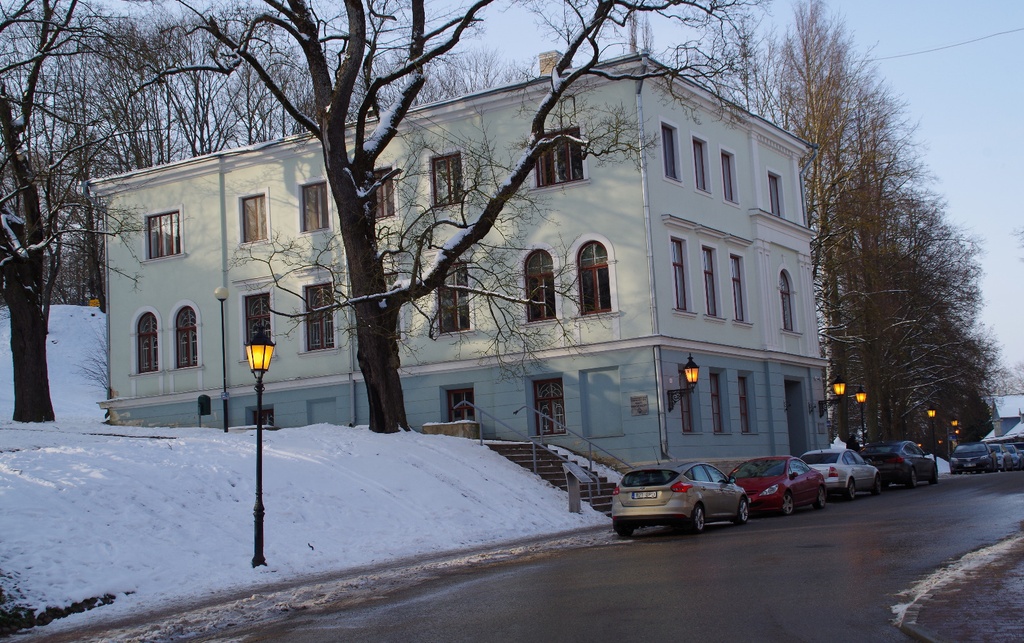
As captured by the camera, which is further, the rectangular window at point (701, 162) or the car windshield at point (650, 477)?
the rectangular window at point (701, 162)

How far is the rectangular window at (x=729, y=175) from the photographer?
3697 centimetres

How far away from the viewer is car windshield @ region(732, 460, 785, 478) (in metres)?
25.5

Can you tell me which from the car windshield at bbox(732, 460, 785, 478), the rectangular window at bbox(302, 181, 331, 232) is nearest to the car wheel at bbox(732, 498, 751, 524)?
the car windshield at bbox(732, 460, 785, 478)

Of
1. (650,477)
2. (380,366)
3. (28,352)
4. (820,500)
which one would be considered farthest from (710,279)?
(28,352)

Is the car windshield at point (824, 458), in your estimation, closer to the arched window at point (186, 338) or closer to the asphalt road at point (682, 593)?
the asphalt road at point (682, 593)

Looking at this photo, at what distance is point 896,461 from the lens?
34125mm

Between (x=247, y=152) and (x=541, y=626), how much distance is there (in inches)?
1226

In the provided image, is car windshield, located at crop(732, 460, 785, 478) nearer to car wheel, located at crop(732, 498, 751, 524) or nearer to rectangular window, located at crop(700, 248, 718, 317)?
car wheel, located at crop(732, 498, 751, 524)

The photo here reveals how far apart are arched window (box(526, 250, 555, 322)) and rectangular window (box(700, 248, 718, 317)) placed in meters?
5.23

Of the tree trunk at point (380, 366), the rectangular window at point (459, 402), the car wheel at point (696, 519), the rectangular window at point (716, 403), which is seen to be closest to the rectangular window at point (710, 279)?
the rectangular window at point (716, 403)

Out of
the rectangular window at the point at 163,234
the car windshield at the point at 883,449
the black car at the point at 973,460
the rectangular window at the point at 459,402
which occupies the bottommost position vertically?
the black car at the point at 973,460

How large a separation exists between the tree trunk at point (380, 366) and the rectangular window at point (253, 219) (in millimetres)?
12695

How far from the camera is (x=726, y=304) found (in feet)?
115

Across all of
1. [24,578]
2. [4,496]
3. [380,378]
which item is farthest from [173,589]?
[380,378]
